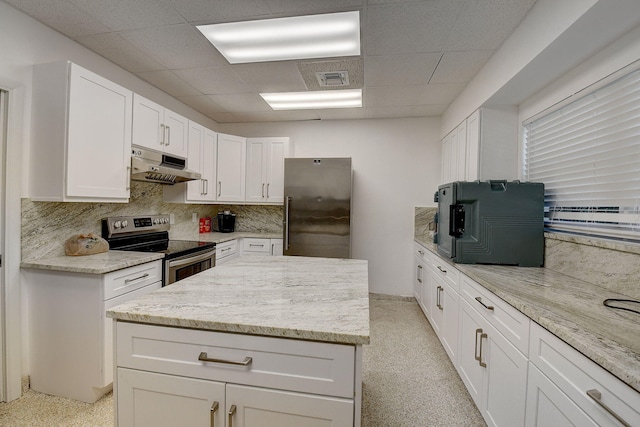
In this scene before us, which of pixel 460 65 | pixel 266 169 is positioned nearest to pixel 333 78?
pixel 460 65

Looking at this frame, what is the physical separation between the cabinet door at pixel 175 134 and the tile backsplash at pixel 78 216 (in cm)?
49

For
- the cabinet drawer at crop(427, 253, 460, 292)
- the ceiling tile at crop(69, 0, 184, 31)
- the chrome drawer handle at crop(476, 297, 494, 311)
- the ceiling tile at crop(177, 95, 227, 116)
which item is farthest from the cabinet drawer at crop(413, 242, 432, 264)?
the ceiling tile at crop(177, 95, 227, 116)

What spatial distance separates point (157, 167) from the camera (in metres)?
2.42

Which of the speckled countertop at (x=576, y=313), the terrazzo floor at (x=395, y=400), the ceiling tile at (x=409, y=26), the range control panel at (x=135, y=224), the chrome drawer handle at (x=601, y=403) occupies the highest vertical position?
the ceiling tile at (x=409, y=26)

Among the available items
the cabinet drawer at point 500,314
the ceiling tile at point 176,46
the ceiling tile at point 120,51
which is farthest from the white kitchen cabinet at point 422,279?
the ceiling tile at point 120,51

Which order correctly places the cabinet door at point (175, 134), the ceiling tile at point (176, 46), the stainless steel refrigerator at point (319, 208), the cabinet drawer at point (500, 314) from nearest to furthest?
the cabinet drawer at point (500, 314) → the ceiling tile at point (176, 46) → the cabinet door at point (175, 134) → the stainless steel refrigerator at point (319, 208)

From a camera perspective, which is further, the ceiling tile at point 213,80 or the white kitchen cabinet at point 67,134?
the ceiling tile at point 213,80

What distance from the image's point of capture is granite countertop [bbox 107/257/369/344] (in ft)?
3.04

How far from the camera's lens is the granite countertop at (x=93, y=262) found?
5.80 feet

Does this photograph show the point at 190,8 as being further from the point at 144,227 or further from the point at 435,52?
the point at 144,227

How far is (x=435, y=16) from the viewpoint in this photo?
1.83m

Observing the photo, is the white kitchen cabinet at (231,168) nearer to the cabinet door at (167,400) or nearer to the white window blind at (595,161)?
the cabinet door at (167,400)

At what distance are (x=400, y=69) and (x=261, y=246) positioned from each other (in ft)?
8.47

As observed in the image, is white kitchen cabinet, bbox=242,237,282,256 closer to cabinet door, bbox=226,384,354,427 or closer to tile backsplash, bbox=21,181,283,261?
tile backsplash, bbox=21,181,283,261
